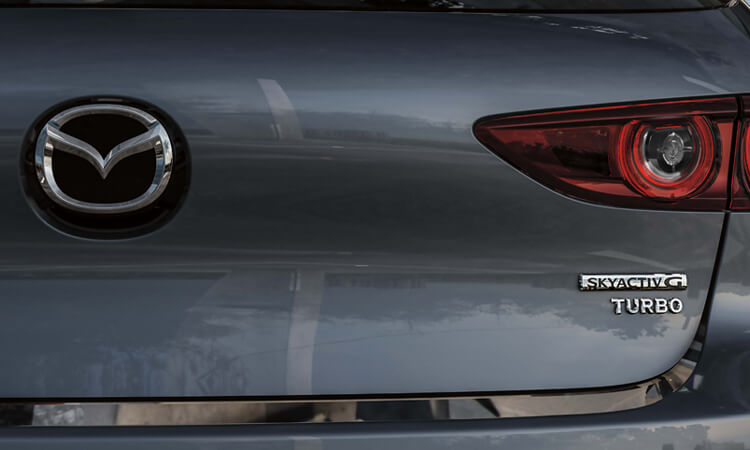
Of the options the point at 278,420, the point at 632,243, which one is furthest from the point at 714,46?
the point at 278,420

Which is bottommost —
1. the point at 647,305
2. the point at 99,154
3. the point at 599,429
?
the point at 599,429

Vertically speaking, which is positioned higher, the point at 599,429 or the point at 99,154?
the point at 99,154

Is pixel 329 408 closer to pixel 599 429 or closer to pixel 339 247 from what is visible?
pixel 339 247

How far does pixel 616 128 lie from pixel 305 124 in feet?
1.45

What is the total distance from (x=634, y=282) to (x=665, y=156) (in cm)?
19

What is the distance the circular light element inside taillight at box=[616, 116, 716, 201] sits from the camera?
1259 mm

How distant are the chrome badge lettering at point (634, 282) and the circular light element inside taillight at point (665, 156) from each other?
0.38ft

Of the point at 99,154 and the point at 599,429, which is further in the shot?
the point at 599,429

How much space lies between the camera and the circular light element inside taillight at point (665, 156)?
126 cm

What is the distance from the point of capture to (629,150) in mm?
1267

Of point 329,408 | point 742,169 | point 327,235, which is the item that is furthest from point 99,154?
point 742,169

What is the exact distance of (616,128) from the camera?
1.26m

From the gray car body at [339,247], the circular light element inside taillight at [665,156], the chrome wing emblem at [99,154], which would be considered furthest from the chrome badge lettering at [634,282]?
the chrome wing emblem at [99,154]

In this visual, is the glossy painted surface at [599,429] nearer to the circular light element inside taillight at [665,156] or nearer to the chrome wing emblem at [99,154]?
the circular light element inside taillight at [665,156]
